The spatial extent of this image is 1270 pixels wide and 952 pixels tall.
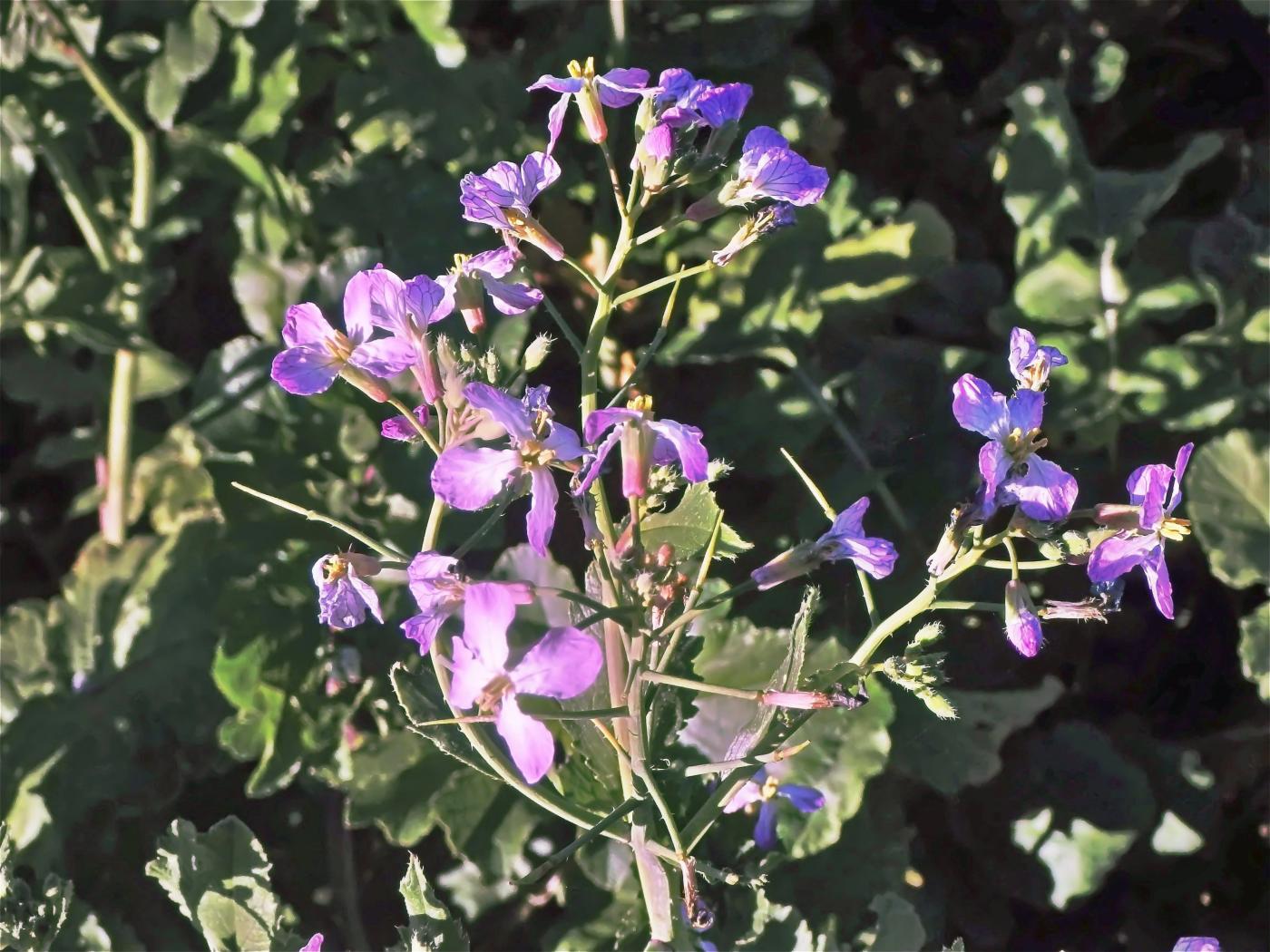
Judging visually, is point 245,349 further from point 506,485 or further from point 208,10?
point 506,485

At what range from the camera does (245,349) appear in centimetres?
183

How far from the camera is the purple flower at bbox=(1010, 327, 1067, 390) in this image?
926 millimetres

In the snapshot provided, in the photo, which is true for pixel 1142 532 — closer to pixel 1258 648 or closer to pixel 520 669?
pixel 520 669

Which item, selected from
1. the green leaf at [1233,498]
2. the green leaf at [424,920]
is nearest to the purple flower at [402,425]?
the green leaf at [424,920]

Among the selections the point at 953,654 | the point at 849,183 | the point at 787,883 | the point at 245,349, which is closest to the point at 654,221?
the point at 849,183

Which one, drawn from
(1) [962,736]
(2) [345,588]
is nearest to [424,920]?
(2) [345,588]

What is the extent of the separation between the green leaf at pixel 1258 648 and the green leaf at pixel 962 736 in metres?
0.24

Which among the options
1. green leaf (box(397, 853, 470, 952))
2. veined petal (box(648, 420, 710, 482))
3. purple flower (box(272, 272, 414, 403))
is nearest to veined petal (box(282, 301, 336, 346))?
purple flower (box(272, 272, 414, 403))

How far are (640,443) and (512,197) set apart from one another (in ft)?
0.80

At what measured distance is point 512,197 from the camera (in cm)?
91

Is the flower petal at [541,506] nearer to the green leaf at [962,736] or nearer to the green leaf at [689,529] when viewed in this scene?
the green leaf at [689,529]

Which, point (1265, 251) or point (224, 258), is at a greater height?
point (1265, 251)

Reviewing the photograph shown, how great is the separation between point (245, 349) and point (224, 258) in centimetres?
31

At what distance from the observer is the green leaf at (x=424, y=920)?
1.04 m
